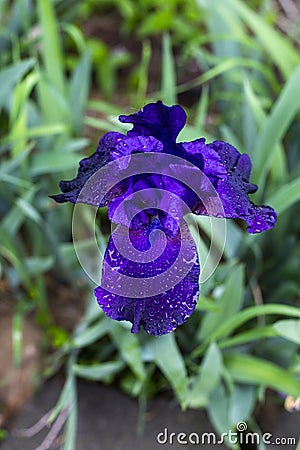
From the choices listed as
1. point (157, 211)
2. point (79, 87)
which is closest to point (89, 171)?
point (157, 211)

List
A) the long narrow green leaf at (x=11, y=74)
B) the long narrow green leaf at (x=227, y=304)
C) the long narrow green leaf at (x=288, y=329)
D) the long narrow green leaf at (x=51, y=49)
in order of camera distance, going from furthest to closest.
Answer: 1. the long narrow green leaf at (x=51, y=49)
2. the long narrow green leaf at (x=11, y=74)
3. the long narrow green leaf at (x=227, y=304)
4. the long narrow green leaf at (x=288, y=329)

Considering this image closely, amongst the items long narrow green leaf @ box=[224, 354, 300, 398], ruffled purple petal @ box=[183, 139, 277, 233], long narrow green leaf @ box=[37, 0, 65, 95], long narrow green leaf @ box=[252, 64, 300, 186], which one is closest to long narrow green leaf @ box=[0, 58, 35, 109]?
long narrow green leaf @ box=[37, 0, 65, 95]

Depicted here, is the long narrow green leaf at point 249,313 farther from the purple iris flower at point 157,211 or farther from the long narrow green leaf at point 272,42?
the long narrow green leaf at point 272,42

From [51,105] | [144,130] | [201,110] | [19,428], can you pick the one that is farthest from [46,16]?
[19,428]

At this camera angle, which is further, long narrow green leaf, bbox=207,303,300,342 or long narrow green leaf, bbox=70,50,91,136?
long narrow green leaf, bbox=70,50,91,136

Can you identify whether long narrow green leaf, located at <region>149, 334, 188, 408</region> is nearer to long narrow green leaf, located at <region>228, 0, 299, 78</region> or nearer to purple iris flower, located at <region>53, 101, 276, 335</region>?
purple iris flower, located at <region>53, 101, 276, 335</region>

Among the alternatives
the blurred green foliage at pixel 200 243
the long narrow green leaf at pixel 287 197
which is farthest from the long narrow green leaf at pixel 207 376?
the long narrow green leaf at pixel 287 197
